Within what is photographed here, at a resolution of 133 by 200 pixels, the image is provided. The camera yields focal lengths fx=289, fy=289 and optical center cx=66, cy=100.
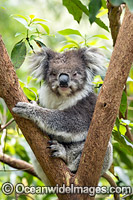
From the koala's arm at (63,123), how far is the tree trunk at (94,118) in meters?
0.40

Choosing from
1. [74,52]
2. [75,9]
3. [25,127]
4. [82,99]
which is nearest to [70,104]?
[82,99]

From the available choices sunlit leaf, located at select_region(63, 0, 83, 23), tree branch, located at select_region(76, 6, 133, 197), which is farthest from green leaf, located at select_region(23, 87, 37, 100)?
tree branch, located at select_region(76, 6, 133, 197)

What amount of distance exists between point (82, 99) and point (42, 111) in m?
0.56

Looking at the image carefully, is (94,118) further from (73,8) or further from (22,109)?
(73,8)

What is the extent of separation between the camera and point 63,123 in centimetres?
321

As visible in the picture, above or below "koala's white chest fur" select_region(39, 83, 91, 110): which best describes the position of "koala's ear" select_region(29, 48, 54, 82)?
above

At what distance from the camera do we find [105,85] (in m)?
2.29

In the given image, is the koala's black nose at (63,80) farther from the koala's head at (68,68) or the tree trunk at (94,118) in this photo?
the tree trunk at (94,118)

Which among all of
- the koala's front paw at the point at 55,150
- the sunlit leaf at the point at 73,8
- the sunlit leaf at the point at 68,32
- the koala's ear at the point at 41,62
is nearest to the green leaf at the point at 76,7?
the sunlit leaf at the point at 73,8

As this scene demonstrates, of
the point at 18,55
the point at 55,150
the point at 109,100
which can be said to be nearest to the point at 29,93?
the point at 18,55

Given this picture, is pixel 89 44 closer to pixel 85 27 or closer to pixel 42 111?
pixel 42 111

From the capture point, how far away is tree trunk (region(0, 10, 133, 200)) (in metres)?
2.23

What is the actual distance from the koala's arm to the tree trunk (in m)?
0.40

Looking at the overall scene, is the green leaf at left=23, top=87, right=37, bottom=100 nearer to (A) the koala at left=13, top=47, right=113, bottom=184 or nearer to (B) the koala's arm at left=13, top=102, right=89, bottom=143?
(A) the koala at left=13, top=47, right=113, bottom=184
